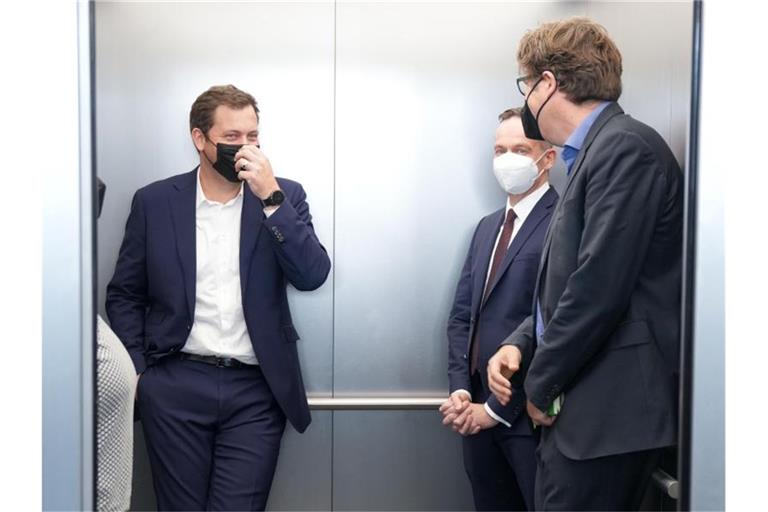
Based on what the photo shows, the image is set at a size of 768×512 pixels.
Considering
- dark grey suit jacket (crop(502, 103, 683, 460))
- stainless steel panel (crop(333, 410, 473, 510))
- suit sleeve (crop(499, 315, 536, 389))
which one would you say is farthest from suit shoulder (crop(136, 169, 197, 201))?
dark grey suit jacket (crop(502, 103, 683, 460))

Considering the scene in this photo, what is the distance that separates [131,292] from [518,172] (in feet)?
3.82

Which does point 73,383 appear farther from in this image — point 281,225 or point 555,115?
point 555,115

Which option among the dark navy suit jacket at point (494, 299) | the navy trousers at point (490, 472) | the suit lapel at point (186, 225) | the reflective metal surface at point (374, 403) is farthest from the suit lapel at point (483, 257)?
the suit lapel at point (186, 225)

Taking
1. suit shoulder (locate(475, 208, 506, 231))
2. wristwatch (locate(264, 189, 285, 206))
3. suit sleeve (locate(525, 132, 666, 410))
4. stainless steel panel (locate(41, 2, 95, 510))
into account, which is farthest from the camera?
suit shoulder (locate(475, 208, 506, 231))

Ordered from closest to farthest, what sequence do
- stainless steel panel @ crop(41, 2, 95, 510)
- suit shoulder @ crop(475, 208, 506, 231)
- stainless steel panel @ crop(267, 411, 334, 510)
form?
stainless steel panel @ crop(41, 2, 95, 510)
suit shoulder @ crop(475, 208, 506, 231)
stainless steel panel @ crop(267, 411, 334, 510)

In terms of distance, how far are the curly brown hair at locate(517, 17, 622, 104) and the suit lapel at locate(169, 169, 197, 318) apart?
40.6 inches

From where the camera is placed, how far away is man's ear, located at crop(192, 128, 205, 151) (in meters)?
2.46

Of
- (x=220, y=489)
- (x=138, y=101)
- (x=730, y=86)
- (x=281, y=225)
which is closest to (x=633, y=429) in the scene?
(x=730, y=86)

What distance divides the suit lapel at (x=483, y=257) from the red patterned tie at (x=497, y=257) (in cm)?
2

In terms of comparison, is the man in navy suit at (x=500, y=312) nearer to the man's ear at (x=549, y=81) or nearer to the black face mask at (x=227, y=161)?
the man's ear at (x=549, y=81)

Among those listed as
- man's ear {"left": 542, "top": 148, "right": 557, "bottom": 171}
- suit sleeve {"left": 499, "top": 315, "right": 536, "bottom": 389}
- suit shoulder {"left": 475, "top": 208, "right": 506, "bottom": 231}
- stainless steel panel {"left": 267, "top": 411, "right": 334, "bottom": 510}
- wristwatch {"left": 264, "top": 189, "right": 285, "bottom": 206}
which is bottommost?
stainless steel panel {"left": 267, "top": 411, "right": 334, "bottom": 510}

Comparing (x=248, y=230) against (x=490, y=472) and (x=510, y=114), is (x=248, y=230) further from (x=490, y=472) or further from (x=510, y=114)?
(x=490, y=472)

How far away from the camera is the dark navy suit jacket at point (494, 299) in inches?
95.3

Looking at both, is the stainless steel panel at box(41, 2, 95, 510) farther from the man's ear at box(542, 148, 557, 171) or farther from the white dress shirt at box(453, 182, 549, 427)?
the man's ear at box(542, 148, 557, 171)
